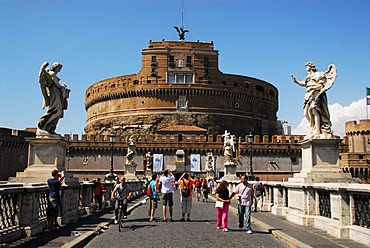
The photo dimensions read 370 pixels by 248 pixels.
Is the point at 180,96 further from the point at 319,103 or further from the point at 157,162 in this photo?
the point at 319,103

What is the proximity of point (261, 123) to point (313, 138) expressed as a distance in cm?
6940

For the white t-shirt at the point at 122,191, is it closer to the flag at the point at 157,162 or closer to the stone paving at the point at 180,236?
the stone paving at the point at 180,236

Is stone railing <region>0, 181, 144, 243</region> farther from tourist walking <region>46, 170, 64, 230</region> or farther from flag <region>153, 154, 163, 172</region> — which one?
flag <region>153, 154, 163, 172</region>

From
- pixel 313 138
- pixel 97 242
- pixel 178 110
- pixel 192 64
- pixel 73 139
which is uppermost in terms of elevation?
pixel 192 64

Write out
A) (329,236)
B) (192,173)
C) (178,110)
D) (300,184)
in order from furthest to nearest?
1. (178,110)
2. (192,173)
3. (300,184)
4. (329,236)

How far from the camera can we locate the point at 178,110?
2827 inches

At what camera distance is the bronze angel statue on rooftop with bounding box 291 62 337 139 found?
10.1 metres

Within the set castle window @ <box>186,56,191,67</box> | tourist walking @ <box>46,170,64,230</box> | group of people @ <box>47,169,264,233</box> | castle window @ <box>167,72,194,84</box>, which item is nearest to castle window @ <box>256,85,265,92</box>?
castle window @ <box>167,72,194,84</box>

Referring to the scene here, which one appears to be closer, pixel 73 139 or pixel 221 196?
pixel 221 196

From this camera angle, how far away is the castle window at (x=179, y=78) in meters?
73.6

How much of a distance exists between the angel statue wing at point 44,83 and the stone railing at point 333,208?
19.7 ft

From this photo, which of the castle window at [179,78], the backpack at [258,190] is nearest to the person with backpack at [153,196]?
the backpack at [258,190]

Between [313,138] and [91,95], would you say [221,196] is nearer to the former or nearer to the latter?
[313,138]

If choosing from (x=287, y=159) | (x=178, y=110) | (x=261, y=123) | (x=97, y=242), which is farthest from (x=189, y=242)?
(x=261, y=123)
